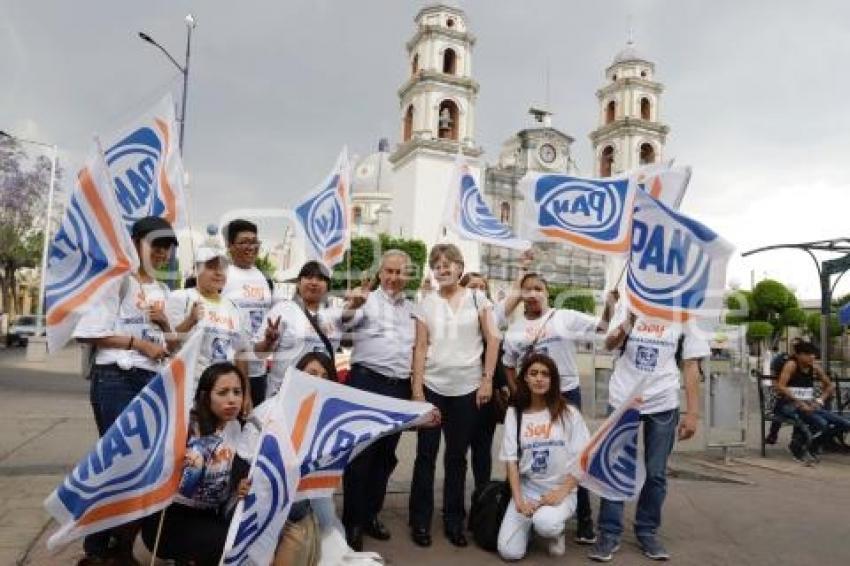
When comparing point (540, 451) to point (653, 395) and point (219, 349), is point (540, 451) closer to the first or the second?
point (653, 395)

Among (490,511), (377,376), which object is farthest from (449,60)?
(490,511)

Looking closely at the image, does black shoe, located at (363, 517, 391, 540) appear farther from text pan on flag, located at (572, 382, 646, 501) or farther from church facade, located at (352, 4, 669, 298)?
church facade, located at (352, 4, 669, 298)

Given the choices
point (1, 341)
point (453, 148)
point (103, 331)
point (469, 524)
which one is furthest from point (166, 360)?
point (453, 148)

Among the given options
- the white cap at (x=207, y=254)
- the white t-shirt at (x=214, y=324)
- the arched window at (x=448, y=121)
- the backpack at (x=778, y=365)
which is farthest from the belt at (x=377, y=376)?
the arched window at (x=448, y=121)

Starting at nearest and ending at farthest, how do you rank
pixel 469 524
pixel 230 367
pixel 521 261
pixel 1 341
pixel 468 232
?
pixel 230 367, pixel 469 524, pixel 521 261, pixel 468 232, pixel 1 341

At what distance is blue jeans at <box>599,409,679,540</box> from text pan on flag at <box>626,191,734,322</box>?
2.16ft

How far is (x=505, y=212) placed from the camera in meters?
60.7

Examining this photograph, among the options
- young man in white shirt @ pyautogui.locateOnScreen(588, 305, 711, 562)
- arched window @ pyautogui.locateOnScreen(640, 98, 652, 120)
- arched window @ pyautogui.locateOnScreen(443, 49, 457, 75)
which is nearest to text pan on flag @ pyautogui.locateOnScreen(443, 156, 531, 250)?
young man in white shirt @ pyautogui.locateOnScreen(588, 305, 711, 562)

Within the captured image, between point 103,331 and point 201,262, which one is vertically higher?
point 201,262

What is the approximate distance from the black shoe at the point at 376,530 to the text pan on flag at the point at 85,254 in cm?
213

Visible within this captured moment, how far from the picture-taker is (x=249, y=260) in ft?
15.6

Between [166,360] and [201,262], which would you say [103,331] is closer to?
[166,360]

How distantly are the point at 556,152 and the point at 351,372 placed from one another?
62249 mm

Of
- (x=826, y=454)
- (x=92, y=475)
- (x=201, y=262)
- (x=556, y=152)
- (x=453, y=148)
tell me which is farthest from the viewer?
(x=556, y=152)
